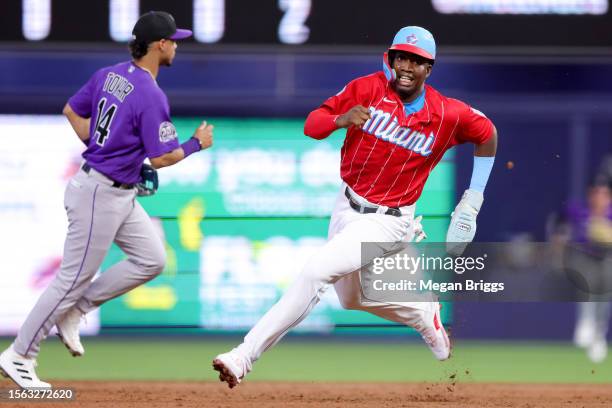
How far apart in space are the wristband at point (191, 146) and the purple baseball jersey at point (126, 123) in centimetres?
Result: 7

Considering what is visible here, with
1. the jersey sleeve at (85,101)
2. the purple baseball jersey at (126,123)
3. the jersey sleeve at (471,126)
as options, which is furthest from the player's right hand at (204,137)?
the jersey sleeve at (471,126)

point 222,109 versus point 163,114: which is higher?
point 163,114

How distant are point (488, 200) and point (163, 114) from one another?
4679 mm

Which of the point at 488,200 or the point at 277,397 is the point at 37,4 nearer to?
the point at 277,397

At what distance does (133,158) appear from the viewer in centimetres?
622

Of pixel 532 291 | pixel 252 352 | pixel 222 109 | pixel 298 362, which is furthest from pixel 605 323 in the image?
pixel 252 352

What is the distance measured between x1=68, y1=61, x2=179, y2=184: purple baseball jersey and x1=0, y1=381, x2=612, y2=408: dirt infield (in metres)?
1.23

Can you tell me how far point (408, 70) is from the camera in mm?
5984

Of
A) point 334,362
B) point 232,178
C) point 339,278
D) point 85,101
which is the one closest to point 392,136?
point 339,278

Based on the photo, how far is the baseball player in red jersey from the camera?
584 centimetres

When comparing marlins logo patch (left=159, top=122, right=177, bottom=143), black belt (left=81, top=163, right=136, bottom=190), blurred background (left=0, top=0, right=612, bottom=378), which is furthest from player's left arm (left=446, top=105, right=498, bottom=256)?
blurred background (left=0, top=0, right=612, bottom=378)

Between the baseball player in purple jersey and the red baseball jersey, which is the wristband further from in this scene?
the red baseball jersey

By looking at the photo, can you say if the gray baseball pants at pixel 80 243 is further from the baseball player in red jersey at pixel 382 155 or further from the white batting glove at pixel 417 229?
the white batting glove at pixel 417 229

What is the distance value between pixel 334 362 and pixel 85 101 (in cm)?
339
